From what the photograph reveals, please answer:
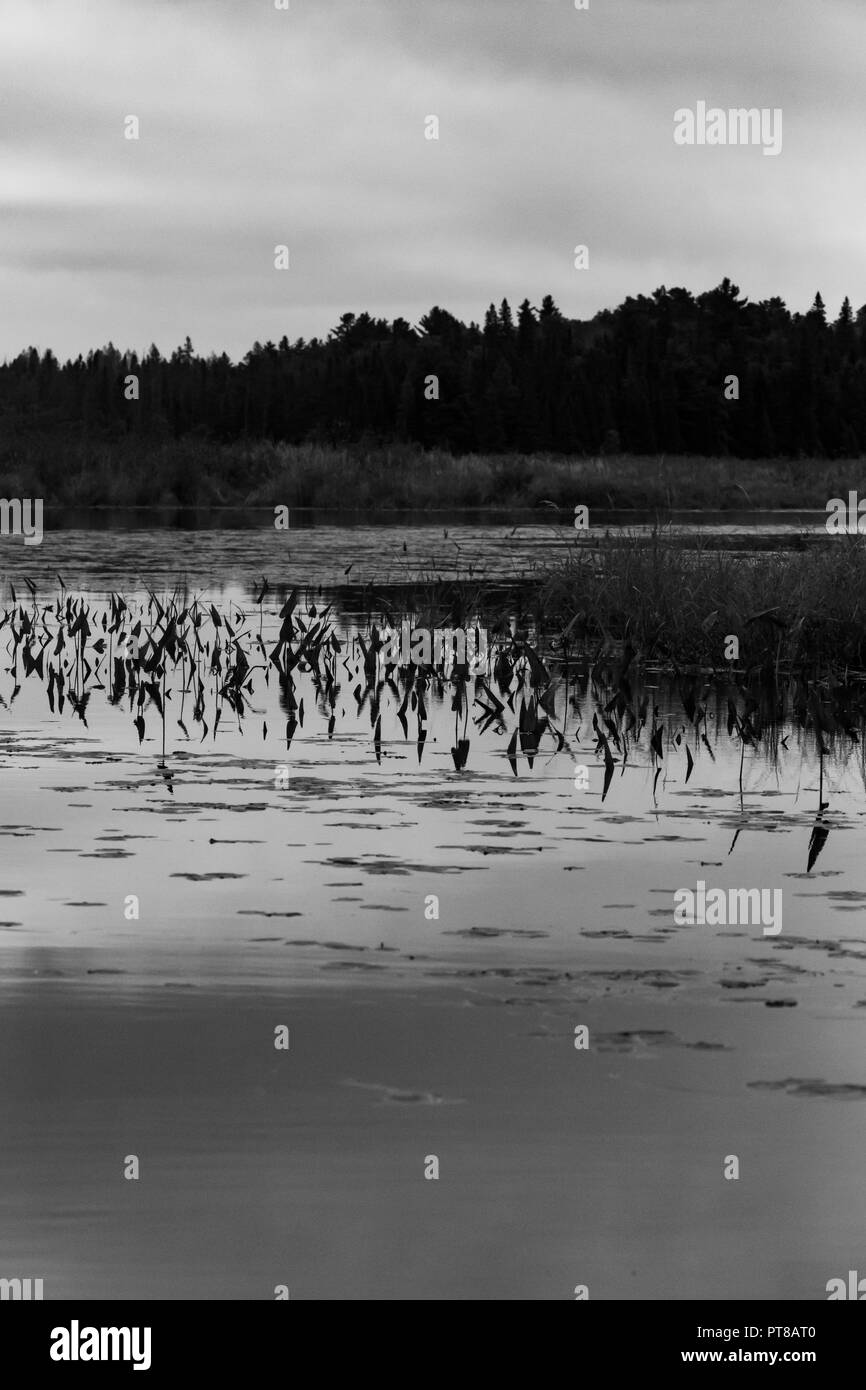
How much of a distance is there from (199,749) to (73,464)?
3683 centimetres

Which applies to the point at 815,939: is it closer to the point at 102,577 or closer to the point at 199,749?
the point at 199,749

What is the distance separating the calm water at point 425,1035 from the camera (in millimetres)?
4094

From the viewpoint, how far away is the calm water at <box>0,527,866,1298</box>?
4094mm

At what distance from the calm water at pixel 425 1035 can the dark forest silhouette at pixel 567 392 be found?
3105 inches

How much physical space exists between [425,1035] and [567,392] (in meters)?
98.2

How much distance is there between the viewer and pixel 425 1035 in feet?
17.3

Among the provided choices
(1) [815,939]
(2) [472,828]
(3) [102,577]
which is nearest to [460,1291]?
(1) [815,939]
